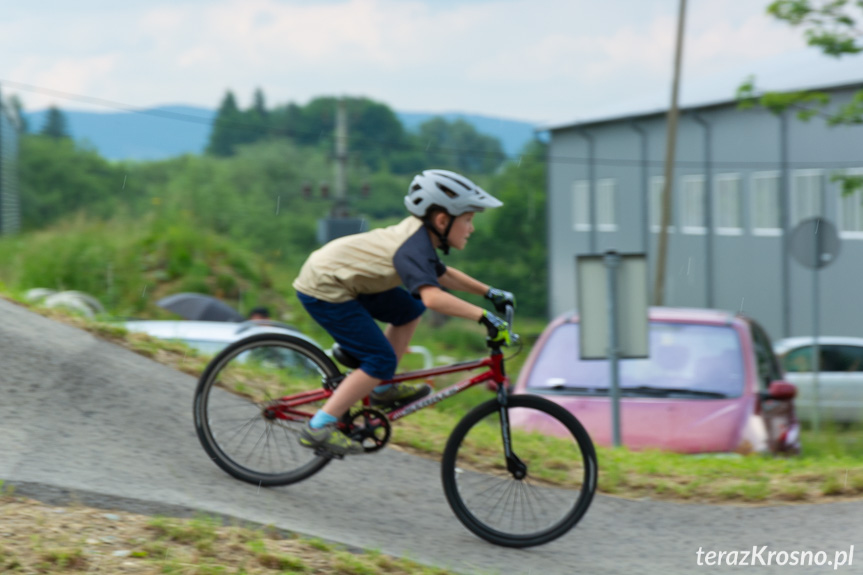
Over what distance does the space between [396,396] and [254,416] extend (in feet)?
2.40

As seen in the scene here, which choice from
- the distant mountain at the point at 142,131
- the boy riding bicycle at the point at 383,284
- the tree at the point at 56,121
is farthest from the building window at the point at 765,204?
the tree at the point at 56,121

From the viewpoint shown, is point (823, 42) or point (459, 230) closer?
point (459, 230)

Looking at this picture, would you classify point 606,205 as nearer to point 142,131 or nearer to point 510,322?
point 510,322

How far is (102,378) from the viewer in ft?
20.5

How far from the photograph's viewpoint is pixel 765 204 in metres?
32.4

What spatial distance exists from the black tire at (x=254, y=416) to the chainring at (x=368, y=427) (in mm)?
249

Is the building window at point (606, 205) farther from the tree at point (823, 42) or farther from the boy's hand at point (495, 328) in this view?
the boy's hand at point (495, 328)

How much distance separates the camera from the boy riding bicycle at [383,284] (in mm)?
4754

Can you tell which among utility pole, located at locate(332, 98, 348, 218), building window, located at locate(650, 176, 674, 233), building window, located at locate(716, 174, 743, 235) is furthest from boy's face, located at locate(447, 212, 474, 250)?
utility pole, located at locate(332, 98, 348, 218)

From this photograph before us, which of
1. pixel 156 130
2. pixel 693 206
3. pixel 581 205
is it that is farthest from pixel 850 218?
pixel 156 130

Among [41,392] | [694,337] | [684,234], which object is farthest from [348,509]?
[684,234]

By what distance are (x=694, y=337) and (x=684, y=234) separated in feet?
97.4

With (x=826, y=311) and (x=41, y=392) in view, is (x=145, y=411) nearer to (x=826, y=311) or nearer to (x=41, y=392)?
(x=41, y=392)

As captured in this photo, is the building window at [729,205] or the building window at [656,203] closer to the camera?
the building window at [729,205]
